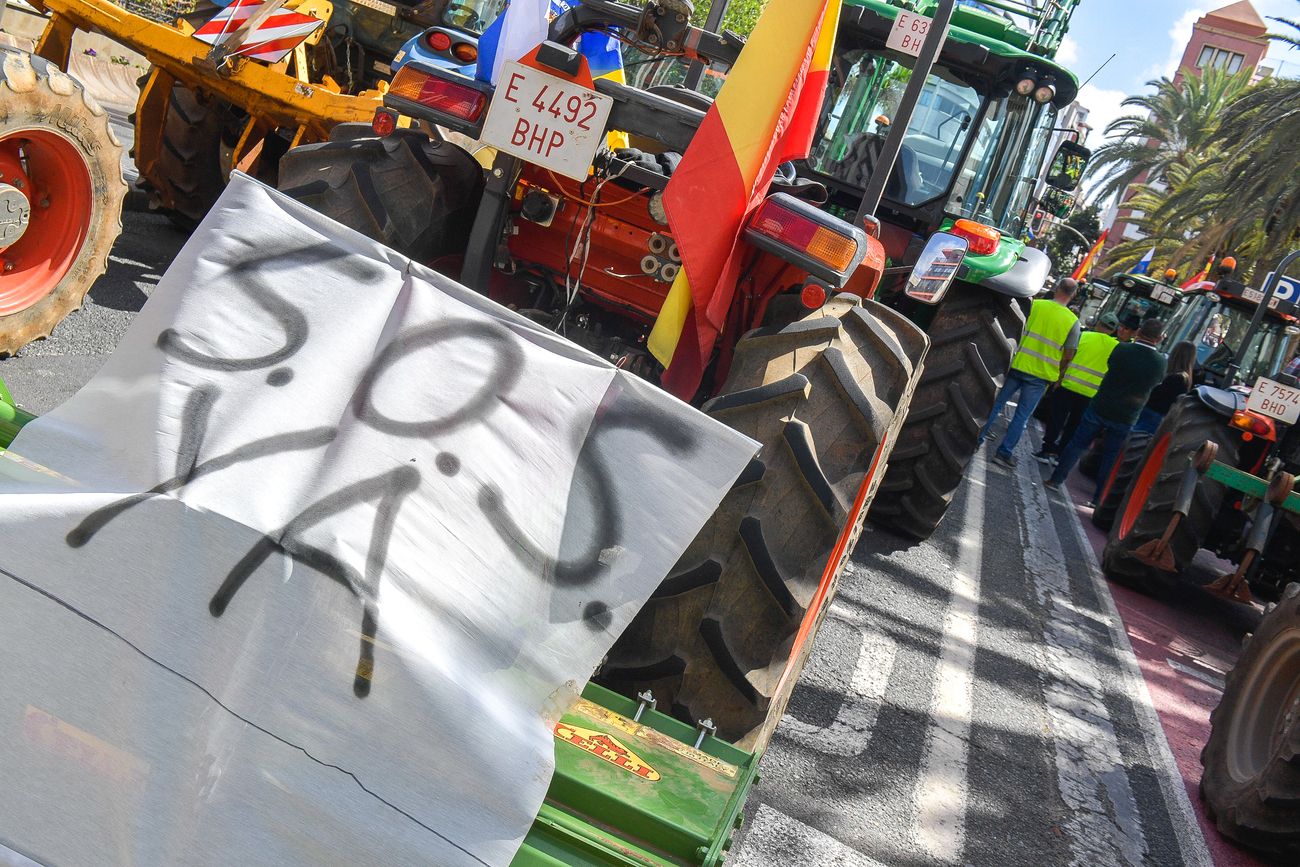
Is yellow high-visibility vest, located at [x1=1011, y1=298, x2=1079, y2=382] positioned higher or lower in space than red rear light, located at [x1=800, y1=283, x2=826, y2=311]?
lower

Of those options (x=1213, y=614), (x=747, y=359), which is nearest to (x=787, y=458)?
(x=747, y=359)

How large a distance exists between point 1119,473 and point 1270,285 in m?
2.36

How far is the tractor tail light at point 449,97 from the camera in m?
3.87

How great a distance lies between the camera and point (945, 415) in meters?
6.60

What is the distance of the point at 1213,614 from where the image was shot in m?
8.84

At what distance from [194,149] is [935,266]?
451cm

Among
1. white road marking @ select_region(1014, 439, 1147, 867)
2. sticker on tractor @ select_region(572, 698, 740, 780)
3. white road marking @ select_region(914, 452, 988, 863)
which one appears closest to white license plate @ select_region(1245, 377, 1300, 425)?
white road marking @ select_region(1014, 439, 1147, 867)

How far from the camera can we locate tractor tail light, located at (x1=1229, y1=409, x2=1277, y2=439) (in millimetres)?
7910

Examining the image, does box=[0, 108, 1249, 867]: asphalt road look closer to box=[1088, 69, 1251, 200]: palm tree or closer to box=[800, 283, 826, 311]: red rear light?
box=[800, 283, 826, 311]: red rear light

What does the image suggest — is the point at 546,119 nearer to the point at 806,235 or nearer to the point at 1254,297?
the point at 806,235

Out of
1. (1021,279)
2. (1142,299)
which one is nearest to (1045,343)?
(1021,279)

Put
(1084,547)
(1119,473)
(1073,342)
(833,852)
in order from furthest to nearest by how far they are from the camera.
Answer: (1073,342)
(1119,473)
(1084,547)
(833,852)

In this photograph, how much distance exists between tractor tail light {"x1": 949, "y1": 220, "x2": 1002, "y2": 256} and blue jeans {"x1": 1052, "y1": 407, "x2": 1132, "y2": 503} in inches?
196

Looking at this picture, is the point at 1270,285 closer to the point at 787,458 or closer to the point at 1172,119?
the point at 787,458
